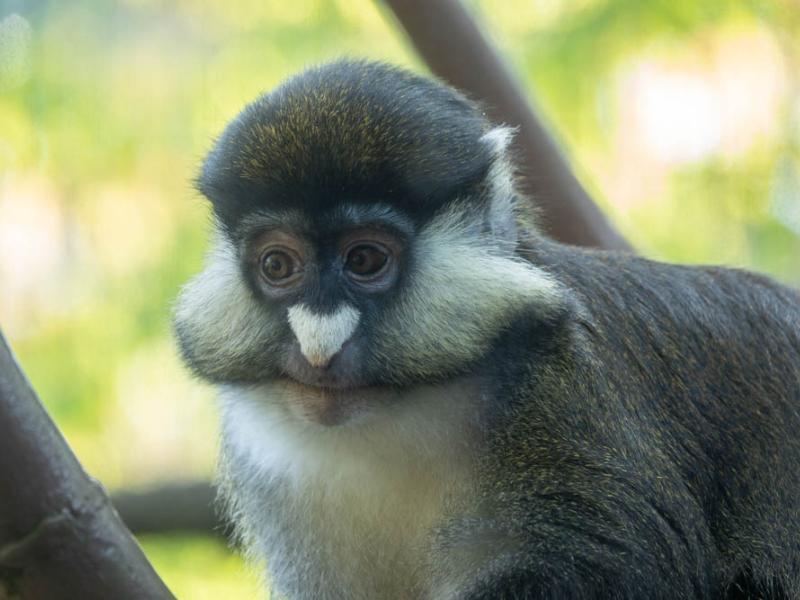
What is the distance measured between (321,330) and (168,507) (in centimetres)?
427

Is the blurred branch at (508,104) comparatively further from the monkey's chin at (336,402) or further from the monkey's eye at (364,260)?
the monkey's chin at (336,402)

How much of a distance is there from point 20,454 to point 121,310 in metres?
6.13

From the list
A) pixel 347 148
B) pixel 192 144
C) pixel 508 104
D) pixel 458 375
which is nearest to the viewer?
pixel 347 148

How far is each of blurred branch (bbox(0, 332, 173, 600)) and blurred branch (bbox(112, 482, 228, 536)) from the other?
441cm

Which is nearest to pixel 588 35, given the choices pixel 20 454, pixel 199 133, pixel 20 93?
pixel 199 133

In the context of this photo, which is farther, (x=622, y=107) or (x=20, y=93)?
(x=622, y=107)

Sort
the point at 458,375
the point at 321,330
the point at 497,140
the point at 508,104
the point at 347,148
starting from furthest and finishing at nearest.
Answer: the point at 508,104, the point at 497,140, the point at 458,375, the point at 347,148, the point at 321,330

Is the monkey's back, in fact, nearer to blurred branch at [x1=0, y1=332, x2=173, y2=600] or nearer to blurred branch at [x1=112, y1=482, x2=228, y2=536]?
blurred branch at [x1=0, y1=332, x2=173, y2=600]

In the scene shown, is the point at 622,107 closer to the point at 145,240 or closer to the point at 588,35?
the point at 588,35

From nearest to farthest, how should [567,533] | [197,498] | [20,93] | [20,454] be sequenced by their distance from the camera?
[20,454], [567,533], [197,498], [20,93]

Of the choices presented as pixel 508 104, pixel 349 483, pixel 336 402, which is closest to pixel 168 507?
pixel 508 104

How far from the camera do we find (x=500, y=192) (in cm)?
425

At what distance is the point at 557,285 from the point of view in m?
4.19

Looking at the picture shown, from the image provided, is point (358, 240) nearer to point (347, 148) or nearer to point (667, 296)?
point (347, 148)
